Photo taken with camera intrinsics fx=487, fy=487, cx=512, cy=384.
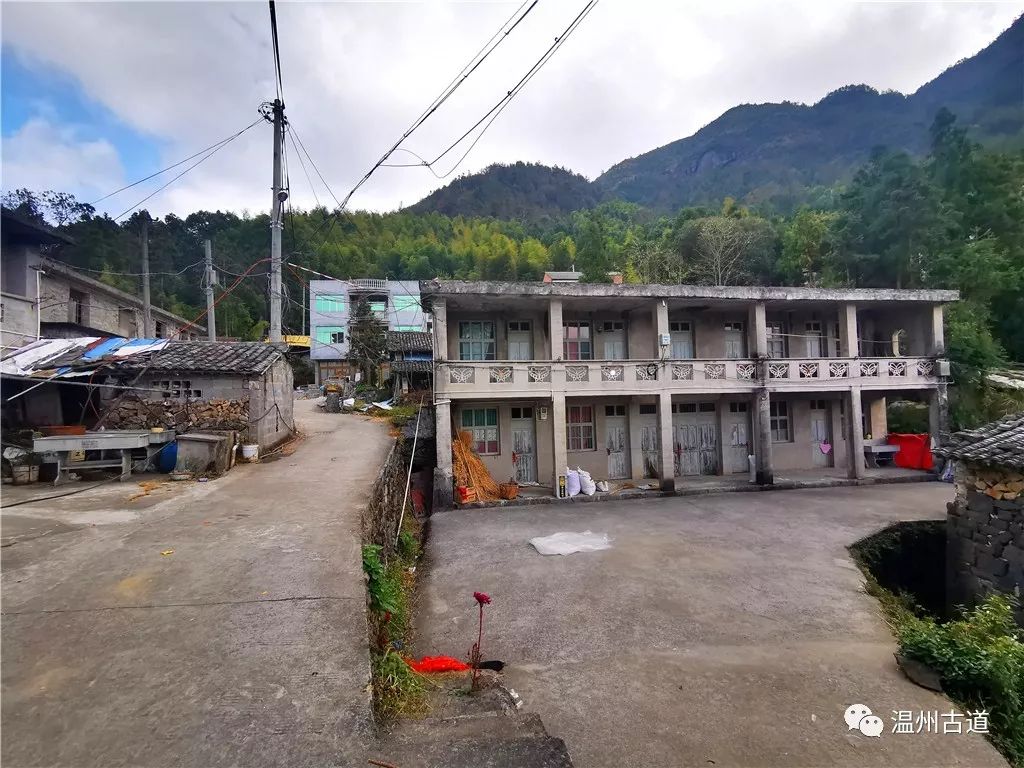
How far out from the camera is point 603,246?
34750 mm

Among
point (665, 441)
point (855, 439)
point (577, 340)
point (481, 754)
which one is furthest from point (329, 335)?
point (481, 754)

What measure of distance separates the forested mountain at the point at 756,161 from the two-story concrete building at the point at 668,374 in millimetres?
25169

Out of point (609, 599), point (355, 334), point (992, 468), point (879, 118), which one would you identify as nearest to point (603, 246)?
point (355, 334)

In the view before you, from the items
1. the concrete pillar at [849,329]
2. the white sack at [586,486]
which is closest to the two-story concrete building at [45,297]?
the white sack at [586,486]

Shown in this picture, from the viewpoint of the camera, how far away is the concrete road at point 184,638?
9.97ft

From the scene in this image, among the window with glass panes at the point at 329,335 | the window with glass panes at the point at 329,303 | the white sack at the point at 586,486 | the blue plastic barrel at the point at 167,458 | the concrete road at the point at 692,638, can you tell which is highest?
the window with glass panes at the point at 329,303

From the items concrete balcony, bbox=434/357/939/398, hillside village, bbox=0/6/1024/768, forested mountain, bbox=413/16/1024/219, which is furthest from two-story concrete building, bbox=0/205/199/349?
forested mountain, bbox=413/16/1024/219

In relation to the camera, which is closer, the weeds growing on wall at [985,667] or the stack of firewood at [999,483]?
the weeds growing on wall at [985,667]

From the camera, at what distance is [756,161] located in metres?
97.7

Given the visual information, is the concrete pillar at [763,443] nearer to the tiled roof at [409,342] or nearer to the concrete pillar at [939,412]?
the concrete pillar at [939,412]

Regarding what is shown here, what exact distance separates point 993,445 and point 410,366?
61.8 ft

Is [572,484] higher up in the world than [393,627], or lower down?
higher up

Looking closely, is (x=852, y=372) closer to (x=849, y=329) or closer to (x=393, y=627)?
(x=849, y=329)

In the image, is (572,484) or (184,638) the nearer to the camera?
(184,638)
